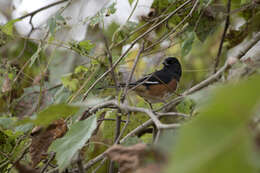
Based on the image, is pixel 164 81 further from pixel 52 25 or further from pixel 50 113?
pixel 50 113

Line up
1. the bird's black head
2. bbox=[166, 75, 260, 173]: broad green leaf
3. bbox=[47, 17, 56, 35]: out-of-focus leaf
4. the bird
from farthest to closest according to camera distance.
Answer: the bird's black head < the bird < bbox=[47, 17, 56, 35]: out-of-focus leaf < bbox=[166, 75, 260, 173]: broad green leaf

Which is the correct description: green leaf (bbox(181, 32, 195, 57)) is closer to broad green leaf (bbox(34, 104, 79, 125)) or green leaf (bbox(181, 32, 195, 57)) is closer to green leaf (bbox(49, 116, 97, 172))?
green leaf (bbox(49, 116, 97, 172))

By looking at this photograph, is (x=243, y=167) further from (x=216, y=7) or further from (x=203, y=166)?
(x=216, y=7)

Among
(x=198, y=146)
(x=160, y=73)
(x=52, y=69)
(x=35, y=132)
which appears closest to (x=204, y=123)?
(x=198, y=146)

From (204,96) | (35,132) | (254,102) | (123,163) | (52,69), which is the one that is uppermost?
(254,102)

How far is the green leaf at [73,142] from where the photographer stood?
3.26 feet

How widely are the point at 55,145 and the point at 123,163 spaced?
1.03 ft

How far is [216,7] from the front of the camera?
2711mm

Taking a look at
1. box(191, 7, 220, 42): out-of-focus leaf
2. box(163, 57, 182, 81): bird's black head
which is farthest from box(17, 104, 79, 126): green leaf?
box(163, 57, 182, 81): bird's black head

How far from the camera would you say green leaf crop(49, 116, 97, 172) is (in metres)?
0.99

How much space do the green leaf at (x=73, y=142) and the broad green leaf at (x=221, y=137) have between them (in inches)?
21.9

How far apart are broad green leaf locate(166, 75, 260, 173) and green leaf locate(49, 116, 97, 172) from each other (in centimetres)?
56

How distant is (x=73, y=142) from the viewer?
1049 millimetres

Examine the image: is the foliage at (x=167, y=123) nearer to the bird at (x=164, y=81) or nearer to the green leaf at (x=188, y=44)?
the green leaf at (x=188, y=44)
